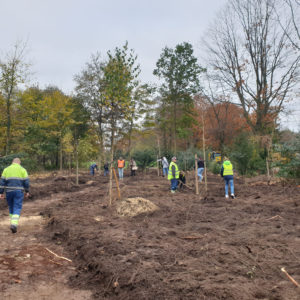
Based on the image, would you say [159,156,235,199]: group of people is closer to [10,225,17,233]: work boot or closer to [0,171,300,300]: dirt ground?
[0,171,300,300]: dirt ground

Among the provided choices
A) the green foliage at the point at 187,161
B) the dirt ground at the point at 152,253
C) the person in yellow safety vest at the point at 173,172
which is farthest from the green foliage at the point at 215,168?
the dirt ground at the point at 152,253

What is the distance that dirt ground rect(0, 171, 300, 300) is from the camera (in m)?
3.71

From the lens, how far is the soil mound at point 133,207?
8.30 meters

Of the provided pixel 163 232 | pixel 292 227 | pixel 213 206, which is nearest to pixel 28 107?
pixel 213 206

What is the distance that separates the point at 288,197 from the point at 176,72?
61.7 ft

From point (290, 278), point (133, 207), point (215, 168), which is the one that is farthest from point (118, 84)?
point (215, 168)

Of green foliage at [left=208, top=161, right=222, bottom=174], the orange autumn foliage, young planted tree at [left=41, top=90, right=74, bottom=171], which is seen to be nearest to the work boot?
green foliage at [left=208, top=161, right=222, bottom=174]

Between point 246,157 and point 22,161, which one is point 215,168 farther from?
point 22,161

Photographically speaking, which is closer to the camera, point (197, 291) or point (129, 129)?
point (197, 291)

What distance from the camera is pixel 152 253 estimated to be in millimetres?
4918

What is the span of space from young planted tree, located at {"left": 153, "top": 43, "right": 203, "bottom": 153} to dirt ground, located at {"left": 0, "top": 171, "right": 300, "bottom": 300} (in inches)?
755

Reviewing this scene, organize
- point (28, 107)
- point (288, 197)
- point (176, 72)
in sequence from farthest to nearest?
1. point (176, 72)
2. point (28, 107)
3. point (288, 197)

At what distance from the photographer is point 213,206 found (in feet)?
31.8

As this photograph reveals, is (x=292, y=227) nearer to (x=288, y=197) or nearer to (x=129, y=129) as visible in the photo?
(x=288, y=197)
